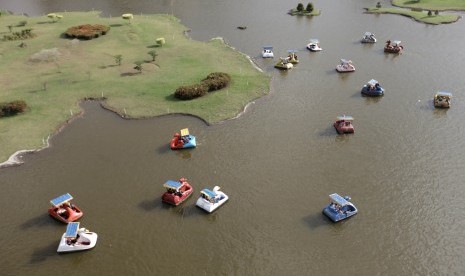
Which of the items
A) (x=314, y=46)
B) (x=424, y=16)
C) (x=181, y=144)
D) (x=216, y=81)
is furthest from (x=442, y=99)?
(x=424, y=16)

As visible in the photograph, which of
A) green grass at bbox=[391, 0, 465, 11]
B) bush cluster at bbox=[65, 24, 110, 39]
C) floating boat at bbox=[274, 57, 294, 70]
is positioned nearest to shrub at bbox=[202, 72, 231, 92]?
floating boat at bbox=[274, 57, 294, 70]

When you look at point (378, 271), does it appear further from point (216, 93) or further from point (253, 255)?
point (216, 93)

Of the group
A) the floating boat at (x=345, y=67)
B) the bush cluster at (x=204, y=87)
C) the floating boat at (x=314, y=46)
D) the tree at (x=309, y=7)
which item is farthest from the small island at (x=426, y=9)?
the bush cluster at (x=204, y=87)

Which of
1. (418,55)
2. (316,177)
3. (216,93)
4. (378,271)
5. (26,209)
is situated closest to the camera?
(378,271)

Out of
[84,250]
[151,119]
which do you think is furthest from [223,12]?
[84,250]

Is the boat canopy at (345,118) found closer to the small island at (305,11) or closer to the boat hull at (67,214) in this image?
the boat hull at (67,214)

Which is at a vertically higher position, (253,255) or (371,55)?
(371,55)
